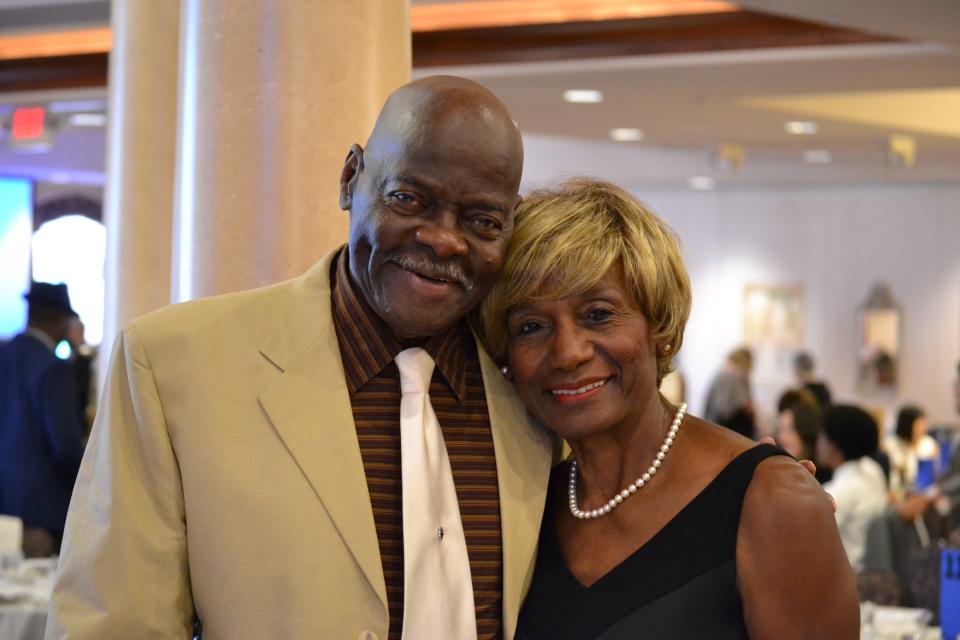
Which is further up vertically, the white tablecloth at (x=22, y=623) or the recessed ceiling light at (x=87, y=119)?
the recessed ceiling light at (x=87, y=119)

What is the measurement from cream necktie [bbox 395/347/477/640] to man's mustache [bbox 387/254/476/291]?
17 cm

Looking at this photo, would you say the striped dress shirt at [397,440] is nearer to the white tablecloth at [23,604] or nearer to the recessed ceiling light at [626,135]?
the white tablecloth at [23,604]

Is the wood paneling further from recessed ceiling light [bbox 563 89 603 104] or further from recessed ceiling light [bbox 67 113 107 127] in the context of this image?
recessed ceiling light [bbox 67 113 107 127]

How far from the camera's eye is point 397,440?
194 cm

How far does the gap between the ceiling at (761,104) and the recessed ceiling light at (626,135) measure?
9 centimetres

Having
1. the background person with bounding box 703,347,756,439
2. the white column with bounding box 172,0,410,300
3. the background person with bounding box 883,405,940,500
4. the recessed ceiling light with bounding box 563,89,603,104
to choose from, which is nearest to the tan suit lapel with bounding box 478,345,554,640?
the white column with bounding box 172,0,410,300

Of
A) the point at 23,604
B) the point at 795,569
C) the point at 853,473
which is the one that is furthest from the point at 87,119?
the point at 795,569

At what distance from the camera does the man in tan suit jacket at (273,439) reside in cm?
177

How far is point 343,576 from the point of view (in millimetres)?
1809

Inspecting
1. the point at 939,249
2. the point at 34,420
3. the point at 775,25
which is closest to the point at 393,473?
the point at 34,420

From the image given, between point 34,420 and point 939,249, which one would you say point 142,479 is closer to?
point 34,420

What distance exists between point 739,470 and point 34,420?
5.01 meters

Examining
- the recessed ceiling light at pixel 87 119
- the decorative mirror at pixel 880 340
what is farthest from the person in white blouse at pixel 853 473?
the decorative mirror at pixel 880 340

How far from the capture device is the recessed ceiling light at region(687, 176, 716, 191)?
14430mm
